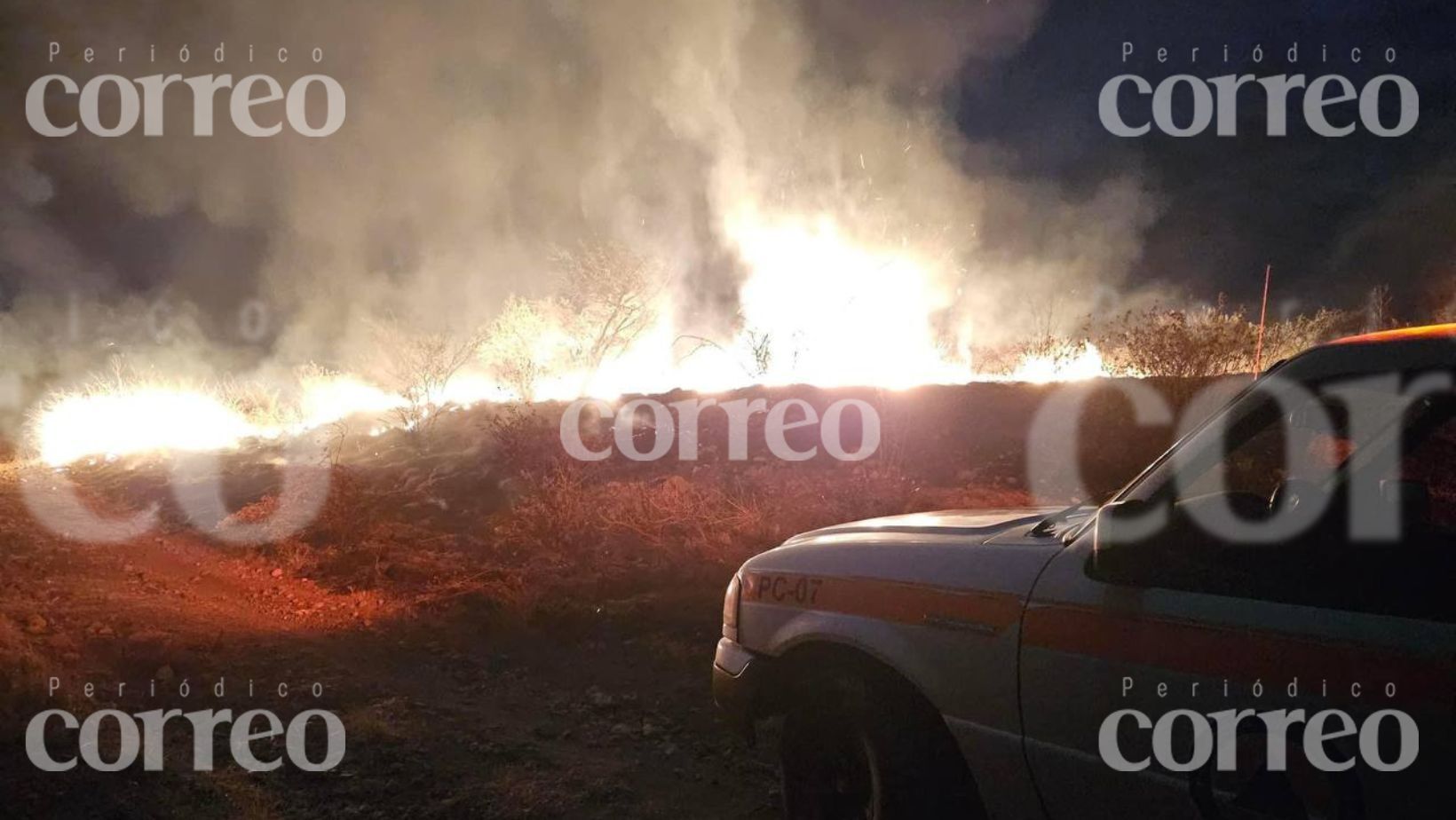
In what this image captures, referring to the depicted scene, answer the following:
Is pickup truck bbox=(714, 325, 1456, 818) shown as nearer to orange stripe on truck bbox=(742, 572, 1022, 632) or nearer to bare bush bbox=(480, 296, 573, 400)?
orange stripe on truck bbox=(742, 572, 1022, 632)

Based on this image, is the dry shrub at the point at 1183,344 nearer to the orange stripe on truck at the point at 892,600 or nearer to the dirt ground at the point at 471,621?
the dirt ground at the point at 471,621

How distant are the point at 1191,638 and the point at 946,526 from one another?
990 mm

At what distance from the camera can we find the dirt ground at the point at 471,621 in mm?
3979

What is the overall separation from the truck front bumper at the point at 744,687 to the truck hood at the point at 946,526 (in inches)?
19.4

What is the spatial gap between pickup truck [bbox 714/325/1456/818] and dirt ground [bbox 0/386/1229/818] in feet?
5.55

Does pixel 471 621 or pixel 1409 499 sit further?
pixel 471 621

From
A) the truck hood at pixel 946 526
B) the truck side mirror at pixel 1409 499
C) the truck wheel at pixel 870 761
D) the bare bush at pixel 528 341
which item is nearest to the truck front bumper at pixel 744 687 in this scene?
the truck wheel at pixel 870 761

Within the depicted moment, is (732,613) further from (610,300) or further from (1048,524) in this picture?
(610,300)

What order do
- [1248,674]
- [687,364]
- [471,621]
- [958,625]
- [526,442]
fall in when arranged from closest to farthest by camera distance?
[1248,674], [958,625], [471,621], [526,442], [687,364]

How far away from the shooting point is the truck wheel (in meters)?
2.54

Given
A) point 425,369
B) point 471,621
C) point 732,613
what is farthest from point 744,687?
point 425,369

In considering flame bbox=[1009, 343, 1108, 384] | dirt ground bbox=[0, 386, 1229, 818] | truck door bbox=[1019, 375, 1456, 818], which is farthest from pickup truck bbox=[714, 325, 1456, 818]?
flame bbox=[1009, 343, 1108, 384]

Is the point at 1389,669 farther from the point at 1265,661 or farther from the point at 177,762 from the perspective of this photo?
the point at 177,762

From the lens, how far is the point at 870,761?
2645 millimetres
